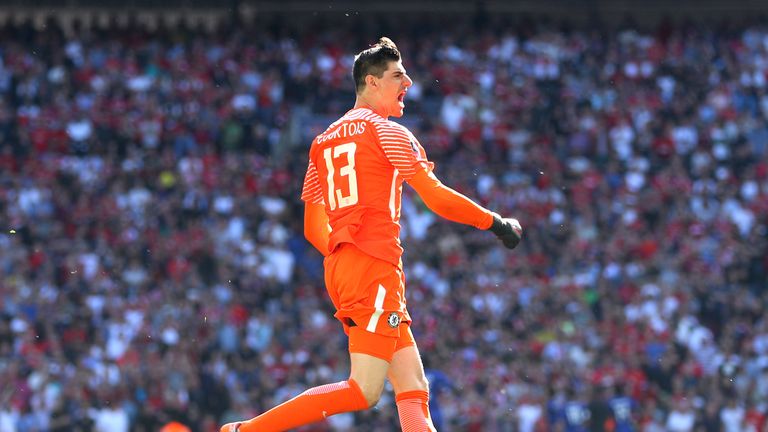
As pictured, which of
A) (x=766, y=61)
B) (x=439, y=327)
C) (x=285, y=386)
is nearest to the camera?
(x=285, y=386)

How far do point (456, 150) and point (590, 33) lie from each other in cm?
458

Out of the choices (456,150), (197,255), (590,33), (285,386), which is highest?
(590,33)

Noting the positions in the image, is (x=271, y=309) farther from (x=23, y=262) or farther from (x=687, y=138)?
(x=687, y=138)

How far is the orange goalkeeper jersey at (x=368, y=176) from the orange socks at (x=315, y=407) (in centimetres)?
65

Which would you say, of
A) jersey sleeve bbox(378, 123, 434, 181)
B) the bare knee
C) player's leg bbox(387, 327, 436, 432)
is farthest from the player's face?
the bare knee

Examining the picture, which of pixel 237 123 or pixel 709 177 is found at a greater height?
pixel 237 123

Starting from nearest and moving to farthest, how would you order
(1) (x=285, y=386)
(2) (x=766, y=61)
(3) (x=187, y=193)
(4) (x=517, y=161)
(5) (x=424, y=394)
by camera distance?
(5) (x=424, y=394) → (1) (x=285, y=386) → (3) (x=187, y=193) → (4) (x=517, y=161) → (2) (x=766, y=61)

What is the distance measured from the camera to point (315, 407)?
6262 millimetres

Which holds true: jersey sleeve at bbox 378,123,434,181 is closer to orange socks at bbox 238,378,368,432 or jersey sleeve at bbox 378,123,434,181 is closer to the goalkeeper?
the goalkeeper

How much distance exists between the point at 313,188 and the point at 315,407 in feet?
3.76

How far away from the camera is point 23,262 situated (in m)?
18.0

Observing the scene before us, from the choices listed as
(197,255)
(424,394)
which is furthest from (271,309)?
(424,394)

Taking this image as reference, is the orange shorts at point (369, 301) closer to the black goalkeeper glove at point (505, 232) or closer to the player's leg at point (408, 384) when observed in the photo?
the player's leg at point (408, 384)

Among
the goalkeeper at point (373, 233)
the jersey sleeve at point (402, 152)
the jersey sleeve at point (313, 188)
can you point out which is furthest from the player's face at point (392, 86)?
the jersey sleeve at point (313, 188)
